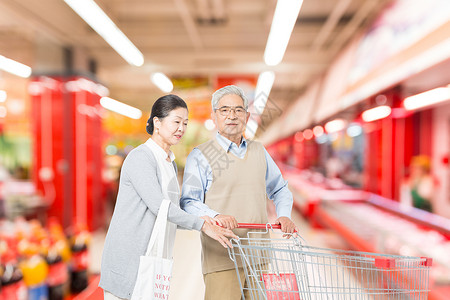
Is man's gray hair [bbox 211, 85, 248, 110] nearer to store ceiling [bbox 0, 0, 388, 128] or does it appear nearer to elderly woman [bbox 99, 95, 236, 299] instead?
elderly woman [bbox 99, 95, 236, 299]

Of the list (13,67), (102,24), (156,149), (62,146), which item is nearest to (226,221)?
(156,149)

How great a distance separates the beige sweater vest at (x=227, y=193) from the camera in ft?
6.86

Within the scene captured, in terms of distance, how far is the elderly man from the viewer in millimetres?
2070

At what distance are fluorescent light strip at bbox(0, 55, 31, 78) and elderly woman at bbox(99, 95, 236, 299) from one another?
5.46m

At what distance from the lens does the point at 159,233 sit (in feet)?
5.86

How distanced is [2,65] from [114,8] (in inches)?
80.8

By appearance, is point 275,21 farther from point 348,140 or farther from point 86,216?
Answer: point 348,140

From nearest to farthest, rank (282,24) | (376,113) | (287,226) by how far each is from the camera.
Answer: (287,226)
(282,24)
(376,113)

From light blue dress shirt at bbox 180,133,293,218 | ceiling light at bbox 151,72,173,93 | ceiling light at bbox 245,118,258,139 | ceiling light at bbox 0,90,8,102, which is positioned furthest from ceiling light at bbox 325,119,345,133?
light blue dress shirt at bbox 180,133,293,218

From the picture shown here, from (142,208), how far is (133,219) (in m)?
0.07

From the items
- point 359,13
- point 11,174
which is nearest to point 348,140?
point 359,13

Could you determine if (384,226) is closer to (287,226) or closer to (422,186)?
(422,186)

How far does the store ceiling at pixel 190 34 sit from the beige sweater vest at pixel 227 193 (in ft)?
14.6

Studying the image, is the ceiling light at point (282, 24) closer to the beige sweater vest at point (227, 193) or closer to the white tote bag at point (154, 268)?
the beige sweater vest at point (227, 193)
